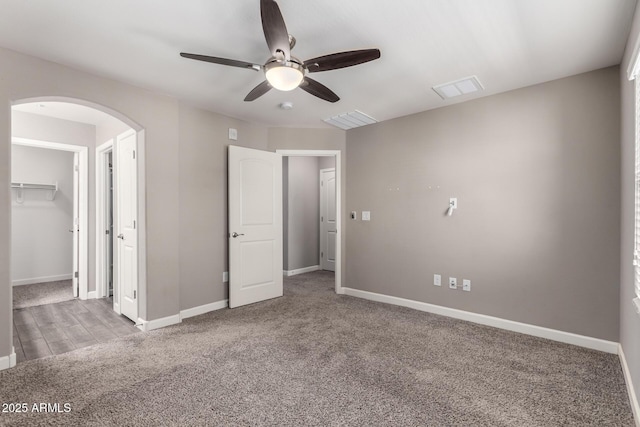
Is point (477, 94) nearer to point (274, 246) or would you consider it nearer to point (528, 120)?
point (528, 120)

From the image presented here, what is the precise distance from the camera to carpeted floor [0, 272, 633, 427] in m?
1.88

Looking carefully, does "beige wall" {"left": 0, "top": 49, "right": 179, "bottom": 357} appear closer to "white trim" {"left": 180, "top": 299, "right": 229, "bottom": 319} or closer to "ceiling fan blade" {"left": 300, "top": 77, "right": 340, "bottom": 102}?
"white trim" {"left": 180, "top": 299, "right": 229, "bottom": 319}

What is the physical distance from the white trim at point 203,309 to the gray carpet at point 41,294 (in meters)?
2.17

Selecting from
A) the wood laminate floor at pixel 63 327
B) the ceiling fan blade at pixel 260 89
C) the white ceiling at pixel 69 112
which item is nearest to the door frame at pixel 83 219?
the wood laminate floor at pixel 63 327

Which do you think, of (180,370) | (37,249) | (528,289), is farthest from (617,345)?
(37,249)

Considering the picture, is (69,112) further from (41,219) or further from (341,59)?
(341,59)

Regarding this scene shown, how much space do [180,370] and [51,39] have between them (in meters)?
2.60

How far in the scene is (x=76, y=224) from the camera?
4586 mm

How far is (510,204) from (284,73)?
8.42ft

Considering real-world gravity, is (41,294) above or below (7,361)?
below

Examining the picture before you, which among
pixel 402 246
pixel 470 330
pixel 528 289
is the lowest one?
pixel 470 330

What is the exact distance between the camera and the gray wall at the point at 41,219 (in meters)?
5.36

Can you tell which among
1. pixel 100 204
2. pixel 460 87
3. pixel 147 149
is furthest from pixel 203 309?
pixel 460 87

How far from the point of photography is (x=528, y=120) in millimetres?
3121
